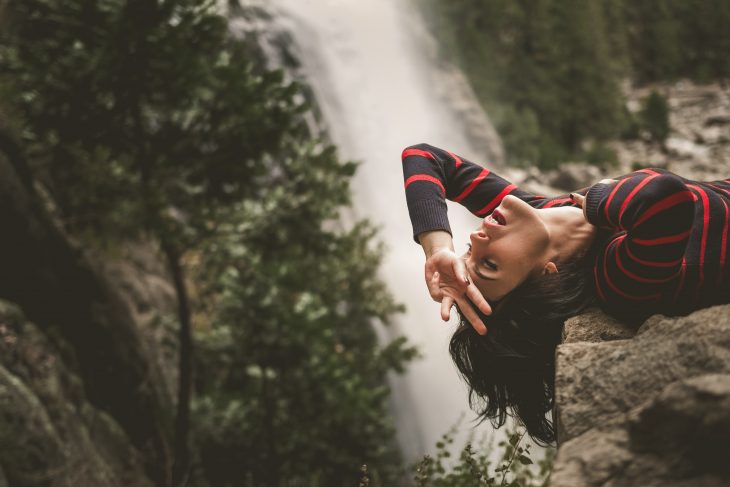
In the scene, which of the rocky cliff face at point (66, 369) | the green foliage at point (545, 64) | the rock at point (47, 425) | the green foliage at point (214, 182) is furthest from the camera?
the green foliage at point (545, 64)

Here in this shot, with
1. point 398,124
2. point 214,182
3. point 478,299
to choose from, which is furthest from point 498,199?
point 398,124

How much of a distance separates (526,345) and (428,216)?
66 cm

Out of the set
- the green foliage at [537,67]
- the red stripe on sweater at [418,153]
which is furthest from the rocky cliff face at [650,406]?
the green foliage at [537,67]

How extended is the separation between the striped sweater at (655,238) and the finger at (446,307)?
1.06ft

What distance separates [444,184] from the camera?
7.85 feet

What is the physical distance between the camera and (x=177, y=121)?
571 centimetres

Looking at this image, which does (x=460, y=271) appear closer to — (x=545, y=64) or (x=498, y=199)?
(x=498, y=199)

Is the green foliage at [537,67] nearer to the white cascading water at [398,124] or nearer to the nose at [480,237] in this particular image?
the white cascading water at [398,124]

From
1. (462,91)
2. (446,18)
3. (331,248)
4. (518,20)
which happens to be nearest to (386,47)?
(462,91)

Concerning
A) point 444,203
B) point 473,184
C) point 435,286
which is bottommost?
point 435,286

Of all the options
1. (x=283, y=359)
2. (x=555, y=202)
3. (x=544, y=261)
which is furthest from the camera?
(x=283, y=359)

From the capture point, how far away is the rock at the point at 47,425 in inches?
151

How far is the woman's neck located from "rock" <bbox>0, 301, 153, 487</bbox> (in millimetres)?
3794

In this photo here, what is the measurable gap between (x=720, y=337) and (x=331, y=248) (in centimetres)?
530
